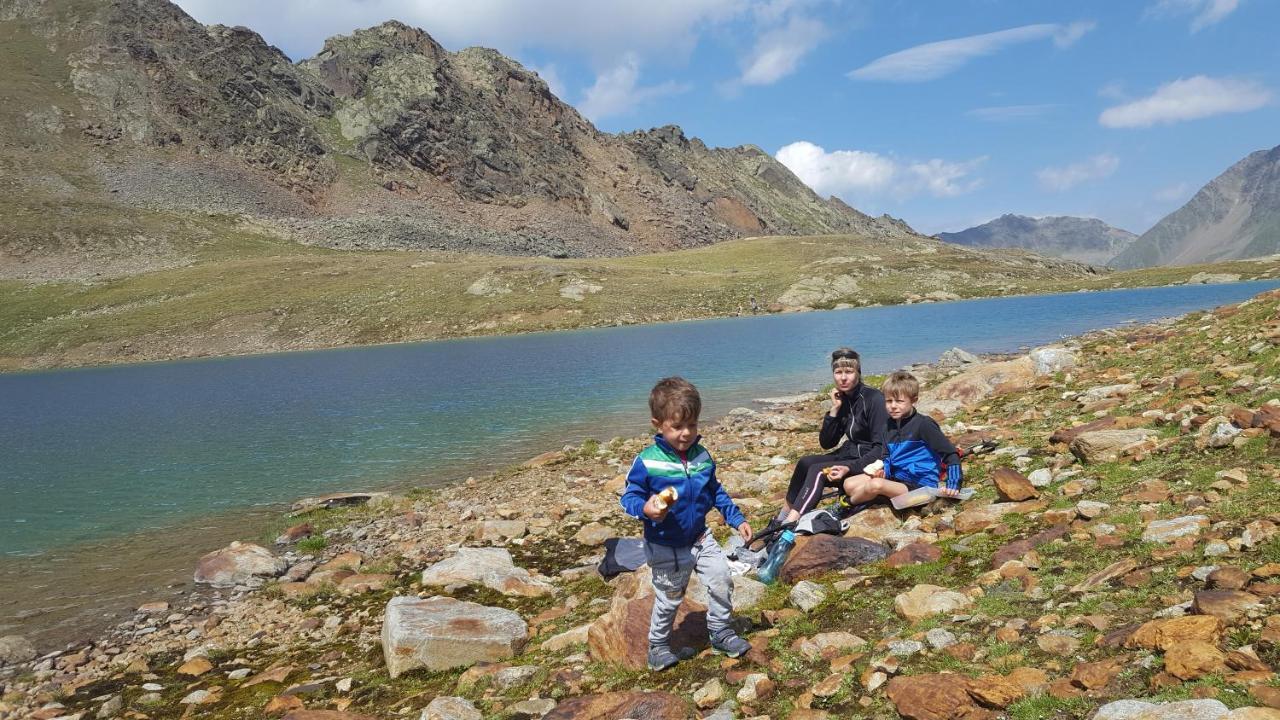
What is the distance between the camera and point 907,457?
1070 centimetres

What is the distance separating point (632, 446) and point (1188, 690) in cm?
1918

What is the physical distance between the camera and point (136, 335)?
106 metres

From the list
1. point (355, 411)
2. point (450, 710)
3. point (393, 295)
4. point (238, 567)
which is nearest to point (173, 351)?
point (393, 295)

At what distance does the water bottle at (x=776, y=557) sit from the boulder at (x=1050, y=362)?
1606 cm

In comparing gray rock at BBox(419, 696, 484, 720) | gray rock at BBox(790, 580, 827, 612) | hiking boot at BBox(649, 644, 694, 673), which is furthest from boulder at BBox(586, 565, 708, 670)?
gray rock at BBox(419, 696, 484, 720)

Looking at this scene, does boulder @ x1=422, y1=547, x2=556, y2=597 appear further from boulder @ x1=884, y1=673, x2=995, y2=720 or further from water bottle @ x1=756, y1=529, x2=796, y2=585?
boulder @ x1=884, y1=673, x2=995, y2=720

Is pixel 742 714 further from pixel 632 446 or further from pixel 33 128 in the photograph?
pixel 33 128

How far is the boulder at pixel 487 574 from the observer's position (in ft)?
38.1

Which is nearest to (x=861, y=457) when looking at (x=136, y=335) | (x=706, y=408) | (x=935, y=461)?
(x=935, y=461)

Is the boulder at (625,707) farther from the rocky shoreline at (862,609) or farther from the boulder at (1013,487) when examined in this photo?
the boulder at (1013,487)

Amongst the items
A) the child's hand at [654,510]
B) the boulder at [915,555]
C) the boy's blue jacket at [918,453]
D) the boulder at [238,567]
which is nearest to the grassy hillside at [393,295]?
the boulder at [238,567]

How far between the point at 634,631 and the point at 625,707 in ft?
4.42

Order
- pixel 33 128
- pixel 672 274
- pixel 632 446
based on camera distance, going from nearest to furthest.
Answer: pixel 632 446
pixel 672 274
pixel 33 128

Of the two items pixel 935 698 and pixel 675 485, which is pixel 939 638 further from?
pixel 675 485
